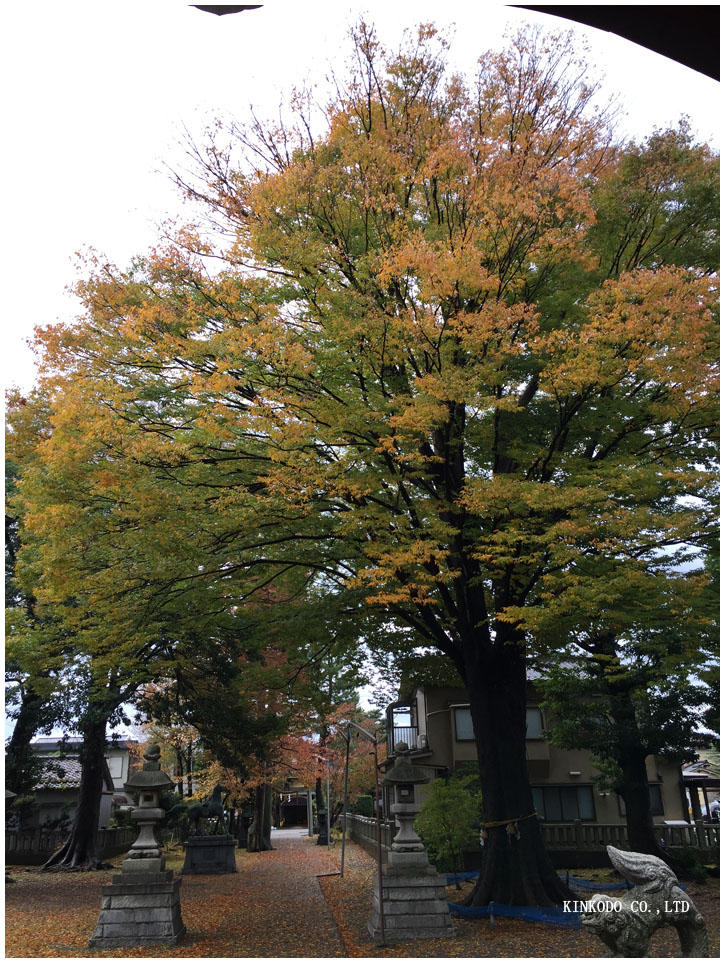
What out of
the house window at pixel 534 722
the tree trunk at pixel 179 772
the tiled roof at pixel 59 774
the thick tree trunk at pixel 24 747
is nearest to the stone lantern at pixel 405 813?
the thick tree trunk at pixel 24 747

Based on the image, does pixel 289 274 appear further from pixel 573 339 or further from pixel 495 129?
pixel 573 339

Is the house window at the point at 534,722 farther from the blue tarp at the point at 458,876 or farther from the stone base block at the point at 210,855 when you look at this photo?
the stone base block at the point at 210,855

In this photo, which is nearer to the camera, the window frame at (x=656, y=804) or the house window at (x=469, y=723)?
the window frame at (x=656, y=804)

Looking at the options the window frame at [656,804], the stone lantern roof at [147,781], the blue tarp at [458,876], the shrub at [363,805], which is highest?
the stone lantern roof at [147,781]

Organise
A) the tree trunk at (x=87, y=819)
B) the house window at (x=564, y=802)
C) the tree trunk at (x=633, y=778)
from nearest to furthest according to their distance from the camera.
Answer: the tree trunk at (x=633, y=778), the tree trunk at (x=87, y=819), the house window at (x=564, y=802)

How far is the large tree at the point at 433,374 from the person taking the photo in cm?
807

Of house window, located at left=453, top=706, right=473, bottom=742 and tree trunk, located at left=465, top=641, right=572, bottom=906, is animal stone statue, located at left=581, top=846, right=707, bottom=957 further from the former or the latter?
house window, located at left=453, top=706, right=473, bottom=742

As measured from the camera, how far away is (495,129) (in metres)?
8.97

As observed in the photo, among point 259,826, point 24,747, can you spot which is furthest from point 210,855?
point 259,826

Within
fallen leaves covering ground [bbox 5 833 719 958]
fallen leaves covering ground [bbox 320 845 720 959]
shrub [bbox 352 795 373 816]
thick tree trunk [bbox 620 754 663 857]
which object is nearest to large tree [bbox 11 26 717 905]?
fallen leaves covering ground [bbox 320 845 720 959]

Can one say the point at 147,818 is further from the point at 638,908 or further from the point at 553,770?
the point at 553,770

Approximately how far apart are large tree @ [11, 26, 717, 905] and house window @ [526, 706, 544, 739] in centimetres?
812

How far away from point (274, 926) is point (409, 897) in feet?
6.60

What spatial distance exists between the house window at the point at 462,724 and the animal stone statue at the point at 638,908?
Result: 1313 cm
